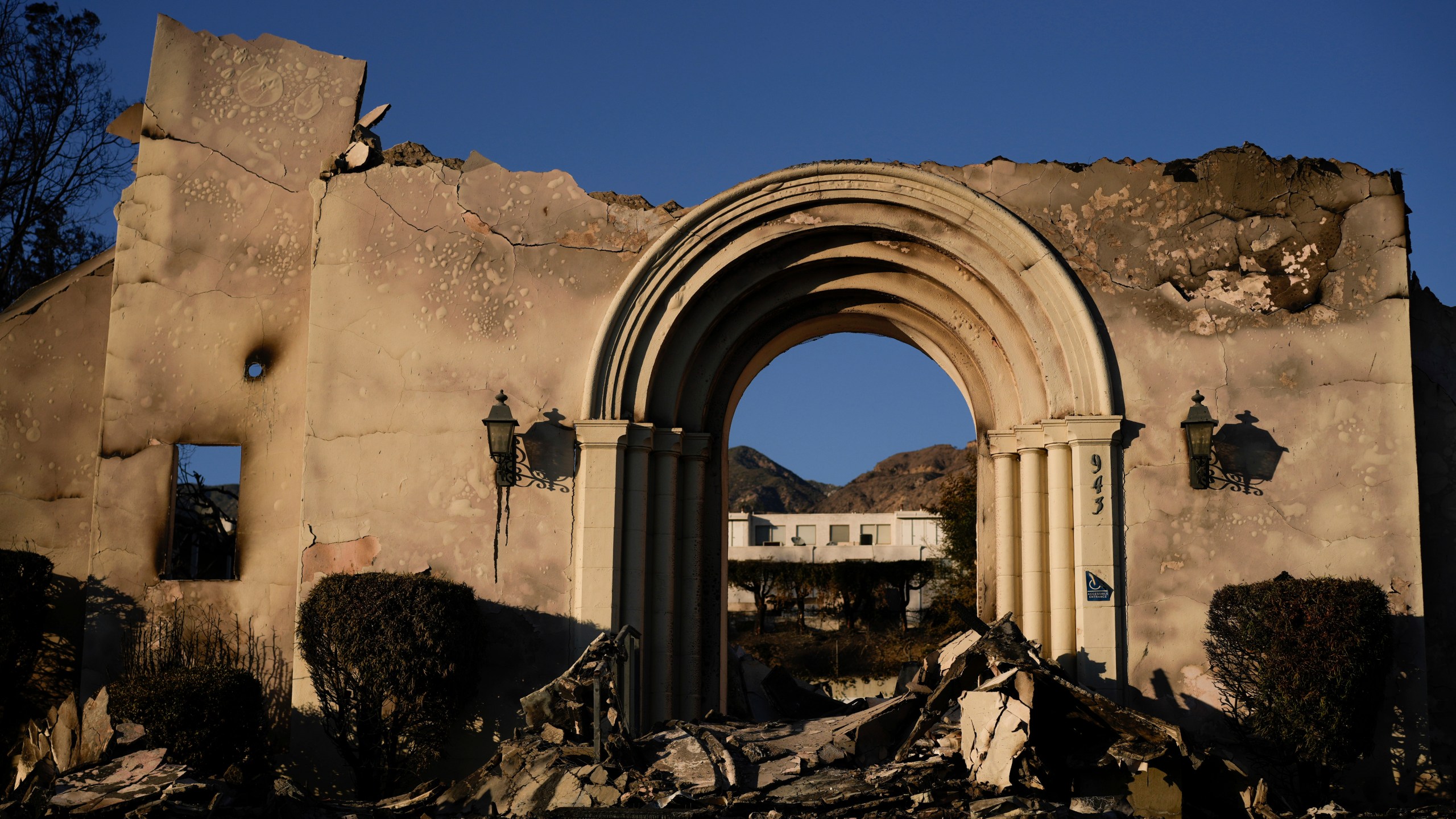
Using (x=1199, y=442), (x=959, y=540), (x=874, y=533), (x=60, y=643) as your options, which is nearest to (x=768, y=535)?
(x=874, y=533)

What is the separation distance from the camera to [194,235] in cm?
1091

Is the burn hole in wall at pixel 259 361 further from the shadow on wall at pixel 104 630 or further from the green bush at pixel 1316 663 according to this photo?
the green bush at pixel 1316 663

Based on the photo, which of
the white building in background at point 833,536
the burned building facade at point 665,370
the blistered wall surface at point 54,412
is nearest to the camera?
the burned building facade at point 665,370

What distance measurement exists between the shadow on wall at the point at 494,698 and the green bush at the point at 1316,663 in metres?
5.13

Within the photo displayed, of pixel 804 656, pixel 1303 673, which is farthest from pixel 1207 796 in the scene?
pixel 804 656

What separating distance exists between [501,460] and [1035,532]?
4.37 meters

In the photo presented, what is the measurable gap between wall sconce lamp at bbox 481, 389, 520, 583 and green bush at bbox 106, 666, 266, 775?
2.15 m

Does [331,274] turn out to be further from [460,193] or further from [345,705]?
[345,705]

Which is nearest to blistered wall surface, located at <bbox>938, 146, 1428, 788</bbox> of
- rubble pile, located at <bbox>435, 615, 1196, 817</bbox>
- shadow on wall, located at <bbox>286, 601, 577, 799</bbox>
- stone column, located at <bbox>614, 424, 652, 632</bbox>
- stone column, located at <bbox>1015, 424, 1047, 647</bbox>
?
stone column, located at <bbox>1015, 424, 1047, 647</bbox>

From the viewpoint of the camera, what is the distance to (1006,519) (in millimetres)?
10945

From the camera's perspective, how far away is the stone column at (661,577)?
10.2 metres

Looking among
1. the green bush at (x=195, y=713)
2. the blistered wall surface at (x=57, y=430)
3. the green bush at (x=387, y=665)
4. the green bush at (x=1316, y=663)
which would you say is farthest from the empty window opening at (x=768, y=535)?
the green bush at (x=1316, y=663)

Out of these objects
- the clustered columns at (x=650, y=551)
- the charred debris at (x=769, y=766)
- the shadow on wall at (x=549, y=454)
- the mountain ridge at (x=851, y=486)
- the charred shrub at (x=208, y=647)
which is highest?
the mountain ridge at (x=851, y=486)

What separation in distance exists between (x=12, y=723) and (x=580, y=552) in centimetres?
463
